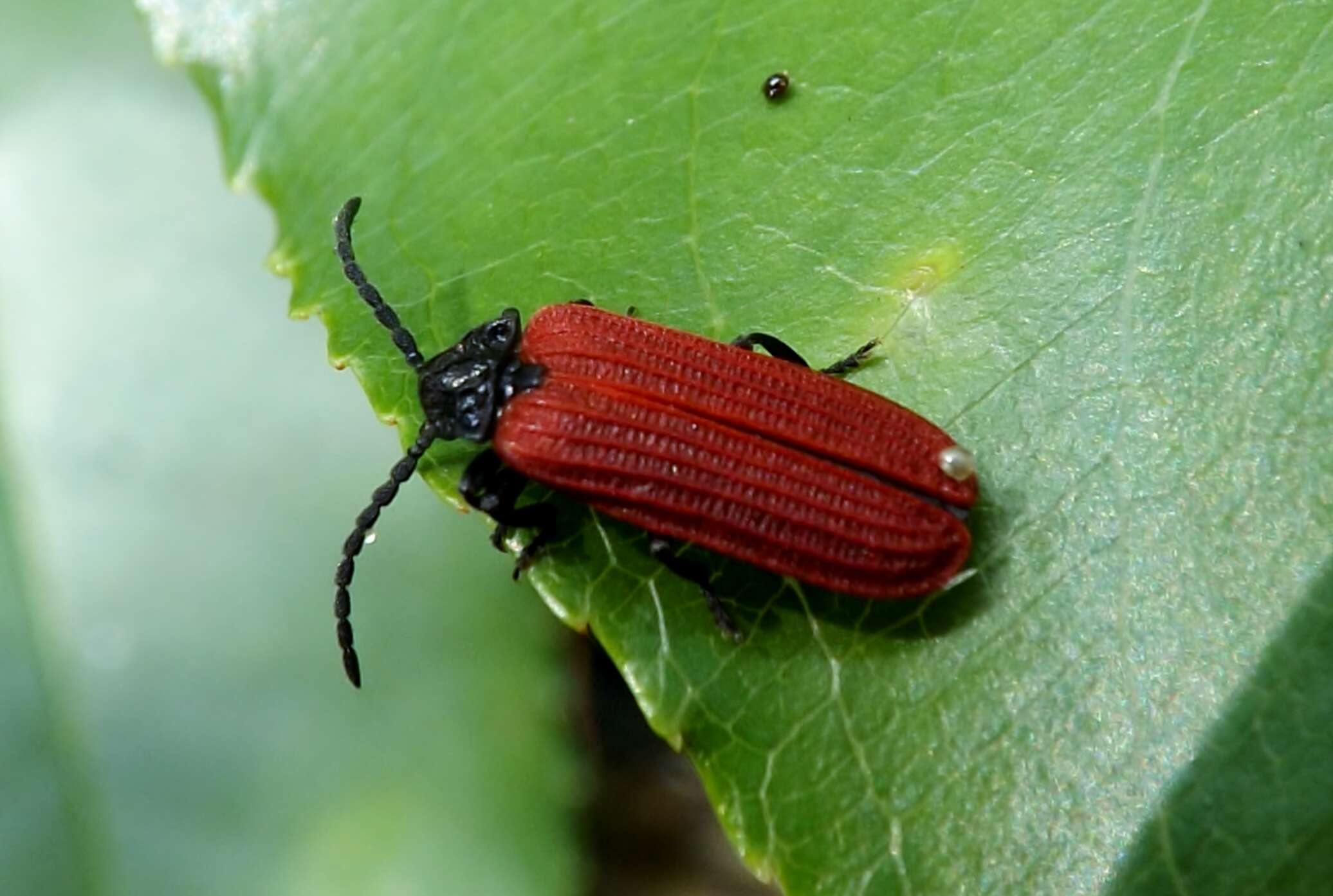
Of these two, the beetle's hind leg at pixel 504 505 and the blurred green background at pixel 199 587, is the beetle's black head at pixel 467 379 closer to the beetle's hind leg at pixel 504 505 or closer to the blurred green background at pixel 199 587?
the beetle's hind leg at pixel 504 505

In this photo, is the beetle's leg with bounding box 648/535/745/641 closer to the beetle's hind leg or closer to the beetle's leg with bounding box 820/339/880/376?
the beetle's hind leg

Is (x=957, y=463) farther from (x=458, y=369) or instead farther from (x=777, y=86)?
(x=458, y=369)

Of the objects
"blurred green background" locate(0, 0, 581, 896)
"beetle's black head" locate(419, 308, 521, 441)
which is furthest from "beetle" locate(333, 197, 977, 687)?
"blurred green background" locate(0, 0, 581, 896)

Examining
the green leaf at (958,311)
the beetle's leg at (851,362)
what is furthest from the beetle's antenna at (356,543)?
the beetle's leg at (851,362)

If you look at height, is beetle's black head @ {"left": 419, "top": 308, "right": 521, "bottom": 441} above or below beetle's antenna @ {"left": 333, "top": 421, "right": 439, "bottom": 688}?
above

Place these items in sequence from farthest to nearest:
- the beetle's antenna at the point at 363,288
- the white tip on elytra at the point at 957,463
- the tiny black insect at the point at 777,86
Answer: the beetle's antenna at the point at 363,288 < the tiny black insect at the point at 777,86 < the white tip on elytra at the point at 957,463

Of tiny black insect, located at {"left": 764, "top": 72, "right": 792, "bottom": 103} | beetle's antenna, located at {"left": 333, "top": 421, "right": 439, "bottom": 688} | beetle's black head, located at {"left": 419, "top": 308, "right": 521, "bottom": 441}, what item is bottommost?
beetle's antenna, located at {"left": 333, "top": 421, "right": 439, "bottom": 688}

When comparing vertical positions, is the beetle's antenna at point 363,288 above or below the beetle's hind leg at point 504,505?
above
